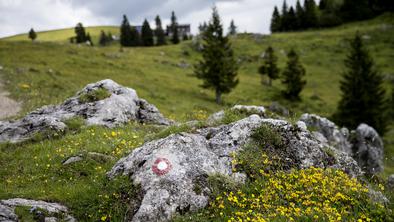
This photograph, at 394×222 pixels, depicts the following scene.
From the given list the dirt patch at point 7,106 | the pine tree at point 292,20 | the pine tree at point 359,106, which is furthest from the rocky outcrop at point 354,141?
the pine tree at point 292,20

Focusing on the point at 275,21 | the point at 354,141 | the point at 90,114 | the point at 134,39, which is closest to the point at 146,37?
the point at 134,39

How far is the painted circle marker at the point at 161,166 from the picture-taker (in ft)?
26.5

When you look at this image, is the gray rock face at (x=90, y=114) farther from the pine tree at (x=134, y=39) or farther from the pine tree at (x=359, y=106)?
the pine tree at (x=134, y=39)

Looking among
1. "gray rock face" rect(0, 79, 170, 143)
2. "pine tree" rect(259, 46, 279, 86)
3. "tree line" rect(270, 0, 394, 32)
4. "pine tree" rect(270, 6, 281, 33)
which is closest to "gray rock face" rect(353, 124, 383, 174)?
"gray rock face" rect(0, 79, 170, 143)

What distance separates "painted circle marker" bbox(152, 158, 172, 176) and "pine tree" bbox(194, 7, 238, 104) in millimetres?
38828

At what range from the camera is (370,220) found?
276 inches

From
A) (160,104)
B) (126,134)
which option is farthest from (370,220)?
(160,104)

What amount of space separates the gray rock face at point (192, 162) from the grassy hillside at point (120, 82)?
855mm

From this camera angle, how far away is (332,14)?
429ft

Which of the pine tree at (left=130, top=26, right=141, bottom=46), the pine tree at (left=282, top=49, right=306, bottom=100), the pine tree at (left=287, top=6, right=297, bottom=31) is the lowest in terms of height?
the pine tree at (left=282, top=49, right=306, bottom=100)

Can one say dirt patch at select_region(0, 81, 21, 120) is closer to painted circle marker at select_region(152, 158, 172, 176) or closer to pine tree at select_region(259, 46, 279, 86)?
painted circle marker at select_region(152, 158, 172, 176)

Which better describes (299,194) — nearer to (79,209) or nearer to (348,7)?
(79,209)

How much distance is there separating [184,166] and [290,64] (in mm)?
56870

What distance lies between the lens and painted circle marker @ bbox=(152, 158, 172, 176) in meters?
8.09
